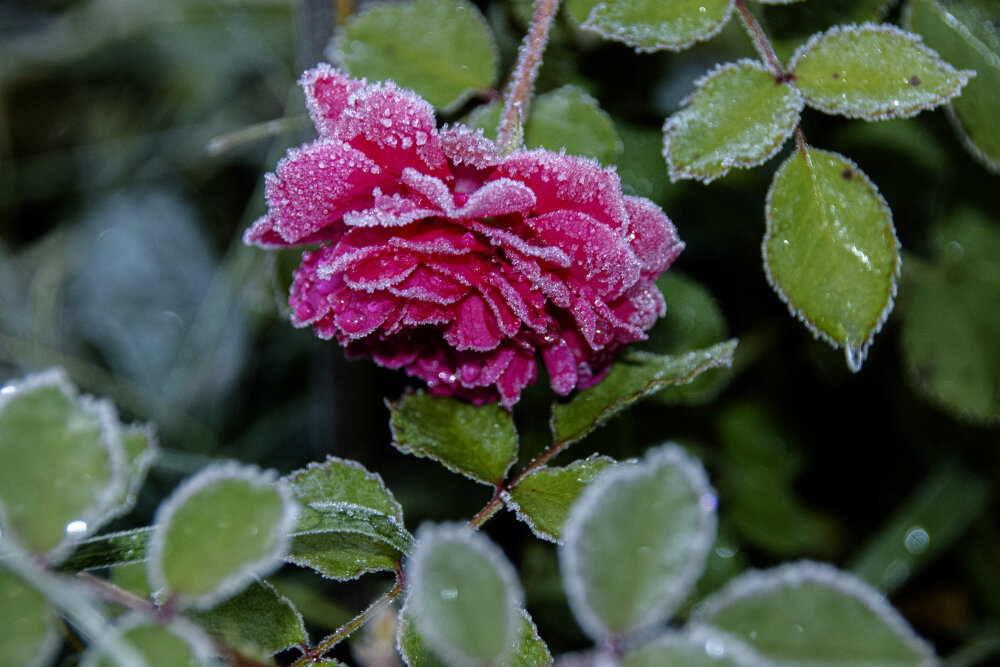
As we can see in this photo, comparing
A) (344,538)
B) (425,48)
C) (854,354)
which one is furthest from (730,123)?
(344,538)

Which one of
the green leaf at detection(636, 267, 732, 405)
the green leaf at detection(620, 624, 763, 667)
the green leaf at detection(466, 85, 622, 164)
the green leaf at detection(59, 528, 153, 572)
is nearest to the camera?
the green leaf at detection(620, 624, 763, 667)

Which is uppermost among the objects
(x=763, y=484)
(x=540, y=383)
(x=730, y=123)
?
(x=730, y=123)

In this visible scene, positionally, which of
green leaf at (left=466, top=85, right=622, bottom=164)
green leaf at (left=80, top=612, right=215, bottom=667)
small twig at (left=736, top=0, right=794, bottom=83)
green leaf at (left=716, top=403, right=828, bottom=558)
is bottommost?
green leaf at (left=716, top=403, right=828, bottom=558)

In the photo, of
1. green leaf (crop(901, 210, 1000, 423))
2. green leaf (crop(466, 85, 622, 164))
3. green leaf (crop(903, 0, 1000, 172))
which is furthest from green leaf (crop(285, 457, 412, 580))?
green leaf (crop(901, 210, 1000, 423))

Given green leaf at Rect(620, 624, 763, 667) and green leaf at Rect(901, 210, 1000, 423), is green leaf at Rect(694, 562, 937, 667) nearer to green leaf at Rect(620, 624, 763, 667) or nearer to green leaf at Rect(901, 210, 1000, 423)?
green leaf at Rect(620, 624, 763, 667)

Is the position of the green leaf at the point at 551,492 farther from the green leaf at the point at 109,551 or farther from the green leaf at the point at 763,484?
the green leaf at the point at 763,484

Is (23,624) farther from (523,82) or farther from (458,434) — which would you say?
(523,82)

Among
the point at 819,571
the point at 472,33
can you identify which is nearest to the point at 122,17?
the point at 472,33
